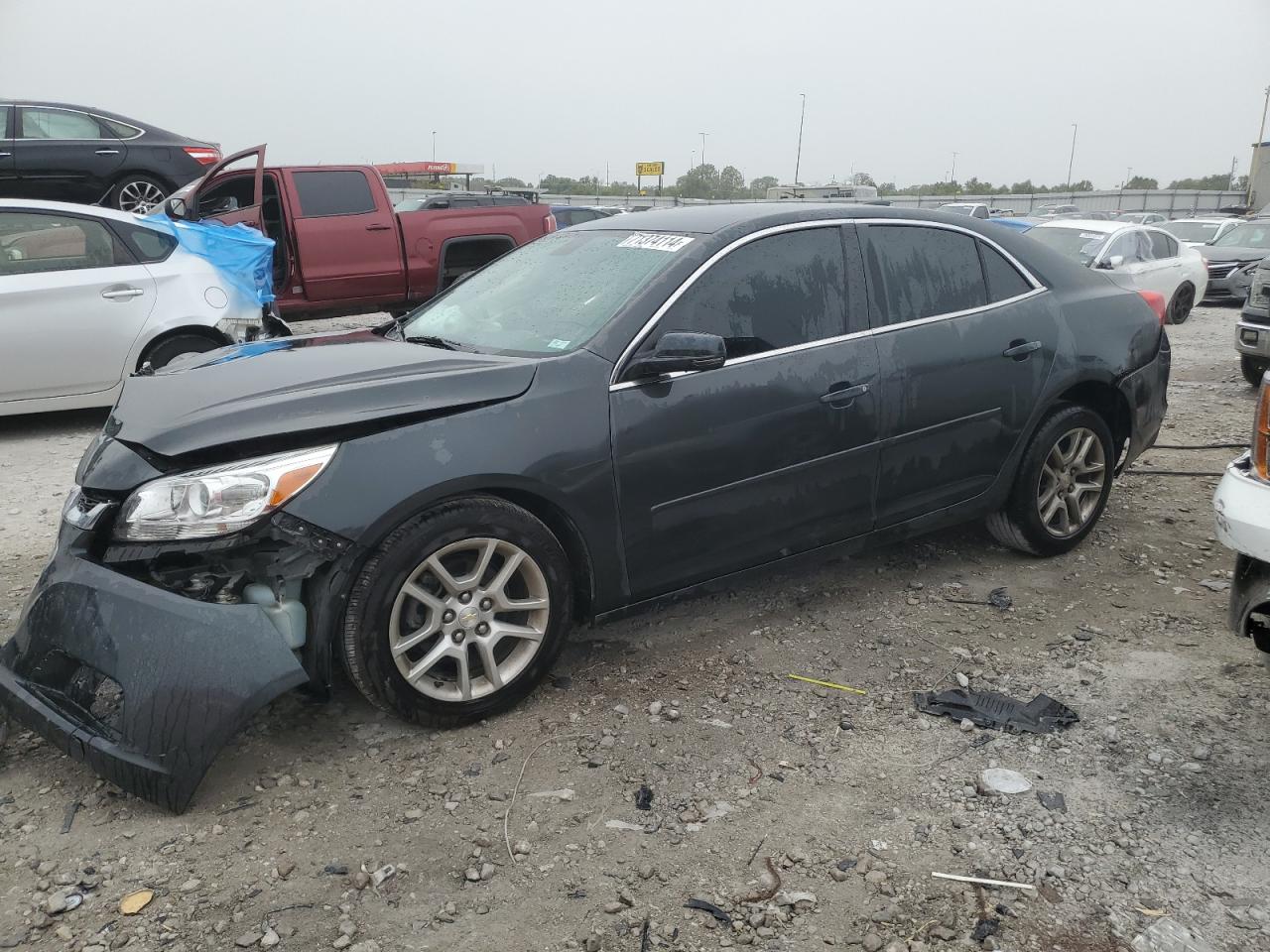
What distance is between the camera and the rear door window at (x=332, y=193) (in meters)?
9.50

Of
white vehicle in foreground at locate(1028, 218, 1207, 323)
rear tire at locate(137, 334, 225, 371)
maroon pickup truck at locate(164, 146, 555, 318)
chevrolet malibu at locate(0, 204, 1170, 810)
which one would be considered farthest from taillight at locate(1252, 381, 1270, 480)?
white vehicle in foreground at locate(1028, 218, 1207, 323)

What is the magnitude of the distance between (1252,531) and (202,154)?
11.3 metres

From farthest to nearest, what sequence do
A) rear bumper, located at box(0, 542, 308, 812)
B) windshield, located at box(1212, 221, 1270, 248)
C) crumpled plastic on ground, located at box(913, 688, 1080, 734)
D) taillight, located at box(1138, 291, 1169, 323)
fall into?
windshield, located at box(1212, 221, 1270, 248) → taillight, located at box(1138, 291, 1169, 323) → crumpled plastic on ground, located at box(913, 688, 1080, 734) → rear bumper, located at box(0, 542, 308, 812)

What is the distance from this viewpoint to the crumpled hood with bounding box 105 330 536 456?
2.86 metres

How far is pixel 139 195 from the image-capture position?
35.4 feet

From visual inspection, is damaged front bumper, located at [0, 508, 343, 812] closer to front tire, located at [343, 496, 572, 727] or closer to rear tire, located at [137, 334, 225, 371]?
front tire, located at [343, 496, 572, 727]

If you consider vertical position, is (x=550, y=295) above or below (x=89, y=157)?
below

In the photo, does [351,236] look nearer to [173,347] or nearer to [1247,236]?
[173,347]

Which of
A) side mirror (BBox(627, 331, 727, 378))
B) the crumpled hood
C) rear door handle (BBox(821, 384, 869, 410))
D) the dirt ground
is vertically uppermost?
side mirror (BBox(627, 331, 727, 378))

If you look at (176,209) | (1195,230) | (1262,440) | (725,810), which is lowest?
(725,810)

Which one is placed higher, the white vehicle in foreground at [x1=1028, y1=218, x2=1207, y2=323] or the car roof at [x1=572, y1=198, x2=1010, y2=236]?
the car roof at [x1=572, y1=198, x2=1010, y2=236]

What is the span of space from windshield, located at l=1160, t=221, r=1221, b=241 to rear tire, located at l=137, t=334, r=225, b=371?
18028 millimetres

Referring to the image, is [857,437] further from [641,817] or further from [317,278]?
[317,278]

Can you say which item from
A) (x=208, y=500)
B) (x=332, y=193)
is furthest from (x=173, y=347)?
(x=208, y=500)
